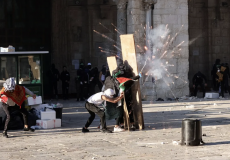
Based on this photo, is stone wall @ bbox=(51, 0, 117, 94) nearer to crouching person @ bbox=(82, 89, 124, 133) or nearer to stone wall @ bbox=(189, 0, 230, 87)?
stone wall @ bbox=(189, 0, 230, 87)

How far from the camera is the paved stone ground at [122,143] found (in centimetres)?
891

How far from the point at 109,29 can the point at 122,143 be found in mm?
15223

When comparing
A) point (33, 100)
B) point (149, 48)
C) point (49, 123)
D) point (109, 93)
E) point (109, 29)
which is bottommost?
point (49, 123)

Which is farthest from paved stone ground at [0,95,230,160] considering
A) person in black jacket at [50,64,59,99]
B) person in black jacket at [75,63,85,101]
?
person in black jacket at [50,64,59,99]

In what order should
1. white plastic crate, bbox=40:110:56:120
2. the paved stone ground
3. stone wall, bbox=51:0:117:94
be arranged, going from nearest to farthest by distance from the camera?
the paved stone ground
white plastic crate, bbox=40:110:56:120
stone wall, bbox=51:0:117:94

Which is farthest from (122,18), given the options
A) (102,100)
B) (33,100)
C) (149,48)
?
(102,100)

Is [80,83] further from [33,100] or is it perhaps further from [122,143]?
[122,143]

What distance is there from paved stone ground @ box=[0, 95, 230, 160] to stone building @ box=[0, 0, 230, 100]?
6358 millimetres

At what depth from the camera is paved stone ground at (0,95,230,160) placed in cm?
891

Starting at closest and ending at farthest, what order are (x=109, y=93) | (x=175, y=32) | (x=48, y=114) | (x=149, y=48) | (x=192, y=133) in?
(x=192, y=133), (x=109, y=93), (x=48, y=114), (x=149, y=48), (x=175, y=32)

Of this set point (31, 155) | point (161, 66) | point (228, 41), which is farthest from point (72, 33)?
point (31, 155)

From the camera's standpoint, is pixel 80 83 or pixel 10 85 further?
→ pixel 80 83

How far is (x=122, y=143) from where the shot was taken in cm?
1020

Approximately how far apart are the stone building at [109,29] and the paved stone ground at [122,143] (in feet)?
20.9
